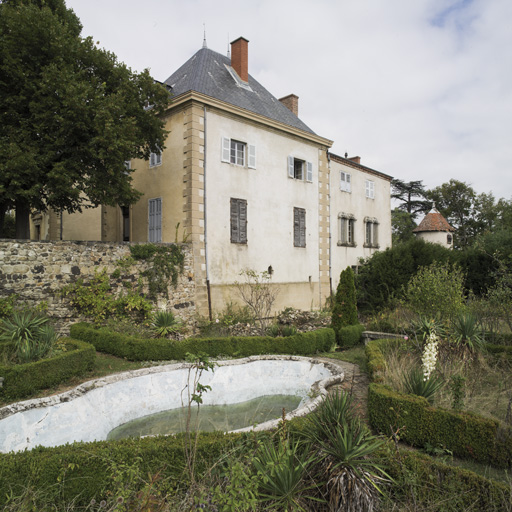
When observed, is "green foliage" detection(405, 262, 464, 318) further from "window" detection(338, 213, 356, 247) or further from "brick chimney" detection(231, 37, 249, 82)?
"brick chimney" detection(231, 37, 249, 82)

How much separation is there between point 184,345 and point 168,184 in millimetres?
6973

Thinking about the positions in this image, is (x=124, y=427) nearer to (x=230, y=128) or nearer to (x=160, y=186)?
(x=160, y=186)

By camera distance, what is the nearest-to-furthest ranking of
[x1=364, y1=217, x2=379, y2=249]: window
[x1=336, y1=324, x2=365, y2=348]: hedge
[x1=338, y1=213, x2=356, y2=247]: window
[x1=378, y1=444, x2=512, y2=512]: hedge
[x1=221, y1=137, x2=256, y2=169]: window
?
[x1=378, y1=444, x2=512, y2=512]: hedge
[x1=336, y1=324, x2=365, y2=348]: hedge
[x1=221, y1=137, x2=256, y2=169]: window
[x1=338, y1=213, x2=356, y2=247]: window
[x1=364, y1=217, x2=379, y2=249]: window

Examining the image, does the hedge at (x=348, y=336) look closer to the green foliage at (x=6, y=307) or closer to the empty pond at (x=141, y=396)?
the empty pond at (x=141, y=396)

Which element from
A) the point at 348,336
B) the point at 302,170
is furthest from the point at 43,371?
the point at 302,170

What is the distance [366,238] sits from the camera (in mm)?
22125

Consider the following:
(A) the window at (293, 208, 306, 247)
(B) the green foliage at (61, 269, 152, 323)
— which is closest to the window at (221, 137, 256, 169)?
(A) the window at (293, 208, 306, 247)

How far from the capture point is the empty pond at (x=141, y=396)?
6215 millimetres

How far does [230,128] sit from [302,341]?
28.2 feet

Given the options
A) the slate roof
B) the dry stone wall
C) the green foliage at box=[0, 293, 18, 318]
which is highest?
the slate roof

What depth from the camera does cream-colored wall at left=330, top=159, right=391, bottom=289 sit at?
19.9 meters

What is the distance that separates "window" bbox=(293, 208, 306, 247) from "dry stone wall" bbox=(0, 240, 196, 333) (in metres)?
7.07

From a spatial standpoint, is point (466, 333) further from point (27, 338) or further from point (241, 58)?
point (241, 58)

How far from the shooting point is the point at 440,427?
17.9ft
